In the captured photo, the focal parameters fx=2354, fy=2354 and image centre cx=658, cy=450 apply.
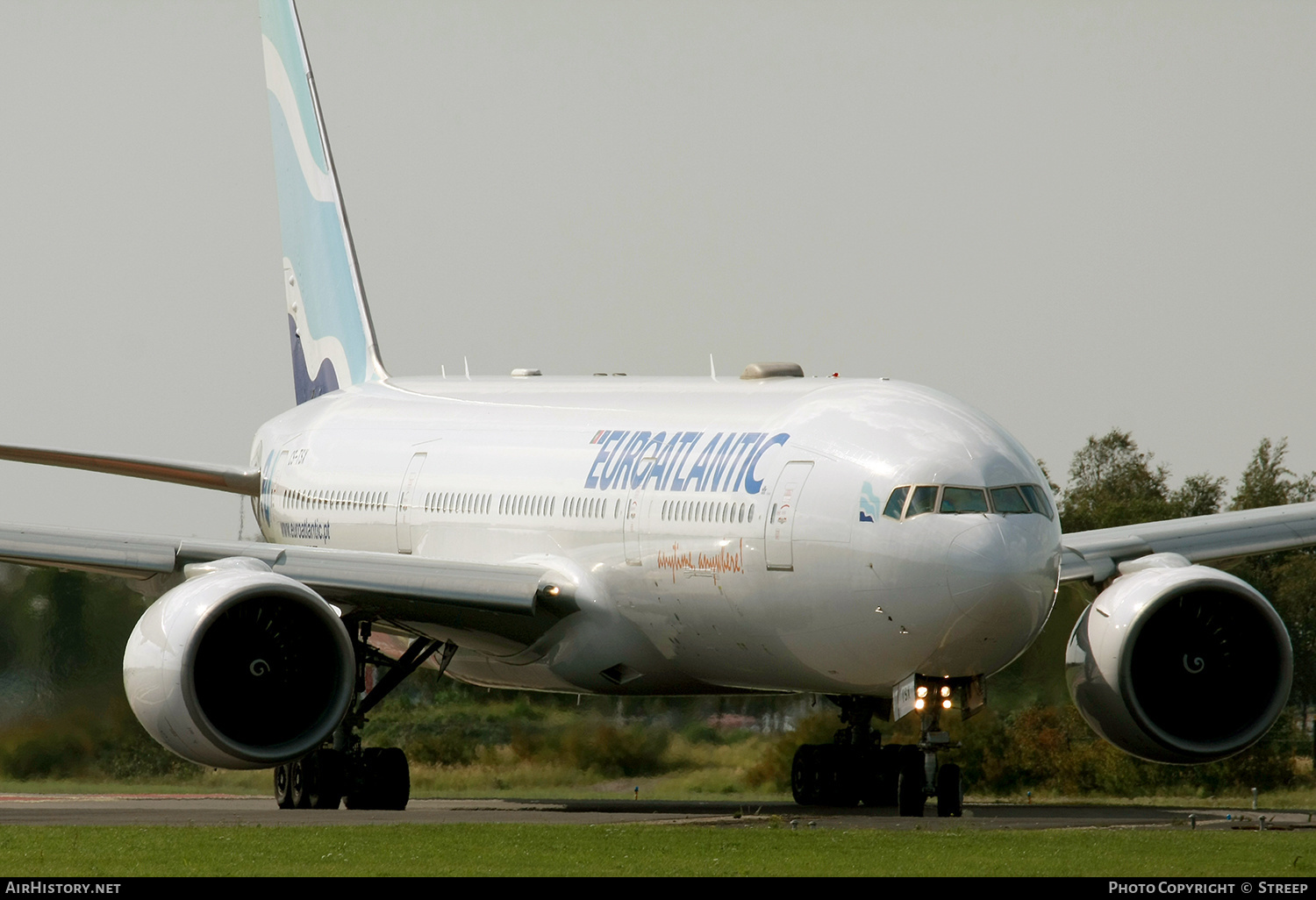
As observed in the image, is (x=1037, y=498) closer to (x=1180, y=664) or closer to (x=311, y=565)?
(x=1180, y=664)

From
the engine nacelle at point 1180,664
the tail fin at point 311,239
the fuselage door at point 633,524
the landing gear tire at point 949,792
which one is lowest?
the landing gear tire at point 949,792

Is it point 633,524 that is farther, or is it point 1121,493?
point 1121,493

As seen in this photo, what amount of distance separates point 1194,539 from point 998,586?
6.02m

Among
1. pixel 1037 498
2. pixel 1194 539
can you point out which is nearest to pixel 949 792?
pixel 1037 498

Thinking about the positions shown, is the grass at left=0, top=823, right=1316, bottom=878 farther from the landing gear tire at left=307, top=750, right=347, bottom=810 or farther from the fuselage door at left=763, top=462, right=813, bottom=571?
the landing gear tire at left=307, top=750, right=347, bottom=810

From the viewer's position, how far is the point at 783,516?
19188 millimetres

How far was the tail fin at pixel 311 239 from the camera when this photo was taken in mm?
31250

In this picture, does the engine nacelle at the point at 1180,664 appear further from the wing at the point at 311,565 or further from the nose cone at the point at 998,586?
the wing at the point at 311,565

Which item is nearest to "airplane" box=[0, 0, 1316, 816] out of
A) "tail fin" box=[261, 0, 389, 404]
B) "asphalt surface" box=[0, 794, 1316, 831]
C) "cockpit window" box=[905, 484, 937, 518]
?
"cockpit window" box=[905, 484, 937, 518]

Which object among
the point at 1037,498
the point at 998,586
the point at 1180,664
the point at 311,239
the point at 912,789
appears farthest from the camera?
the point at 311,239

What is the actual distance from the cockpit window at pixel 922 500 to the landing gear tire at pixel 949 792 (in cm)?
246

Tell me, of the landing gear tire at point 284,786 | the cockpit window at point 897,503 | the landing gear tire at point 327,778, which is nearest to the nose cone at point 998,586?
the cockpit window at point 897,503

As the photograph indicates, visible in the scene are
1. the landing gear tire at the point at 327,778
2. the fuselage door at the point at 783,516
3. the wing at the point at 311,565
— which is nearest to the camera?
the fuselage door at the point at 783,516
